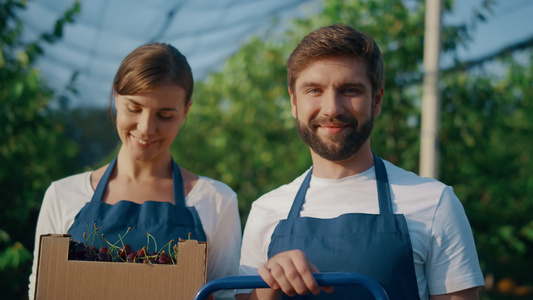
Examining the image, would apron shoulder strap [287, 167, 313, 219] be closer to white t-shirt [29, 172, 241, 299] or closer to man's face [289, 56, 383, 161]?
man's face [289, 56, 383, 161]

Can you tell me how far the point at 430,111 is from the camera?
395 centimetres

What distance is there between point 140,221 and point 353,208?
82cm

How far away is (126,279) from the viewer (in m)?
1.52

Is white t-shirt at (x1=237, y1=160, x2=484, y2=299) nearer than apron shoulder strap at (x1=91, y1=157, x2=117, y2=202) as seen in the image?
Yes

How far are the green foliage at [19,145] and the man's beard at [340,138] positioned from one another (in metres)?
2.31

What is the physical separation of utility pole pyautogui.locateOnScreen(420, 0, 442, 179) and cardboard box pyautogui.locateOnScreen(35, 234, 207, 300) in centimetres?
271

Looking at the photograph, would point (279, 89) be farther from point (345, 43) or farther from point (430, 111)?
point (345, 43)

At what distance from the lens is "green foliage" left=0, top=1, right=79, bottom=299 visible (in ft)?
12.3

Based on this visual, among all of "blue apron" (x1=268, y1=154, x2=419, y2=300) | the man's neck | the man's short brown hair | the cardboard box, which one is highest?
the man's short brown hair

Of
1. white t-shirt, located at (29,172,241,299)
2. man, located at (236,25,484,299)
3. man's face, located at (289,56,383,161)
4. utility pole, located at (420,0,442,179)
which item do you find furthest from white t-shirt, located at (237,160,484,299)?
utility pole, located at (420,0,442,179)

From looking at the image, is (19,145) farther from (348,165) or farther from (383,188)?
(383,188)

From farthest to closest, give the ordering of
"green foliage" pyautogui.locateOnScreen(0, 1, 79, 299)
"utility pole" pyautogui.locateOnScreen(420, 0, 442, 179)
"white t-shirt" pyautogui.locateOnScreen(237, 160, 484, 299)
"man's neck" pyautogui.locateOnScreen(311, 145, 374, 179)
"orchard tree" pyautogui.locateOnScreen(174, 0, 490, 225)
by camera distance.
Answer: "orchard tree" pyautogui.locateOnScreen(174, 0, 490, 225) → "utility pole" pyautogui.locateOnScreen(420, 0, 442, 179) → "green foliage" pyautogui.locateOnScreen(0, 1, 79, 299) → "man's neck" pyautogui.locateOnScreen(311, 145, 374, 179) → "white t-shirt" pyautogui.locateOnScreen(237, 160, 484, 299)

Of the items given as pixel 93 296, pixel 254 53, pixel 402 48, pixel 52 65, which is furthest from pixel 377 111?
pixel 52 65

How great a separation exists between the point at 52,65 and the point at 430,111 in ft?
13.4
